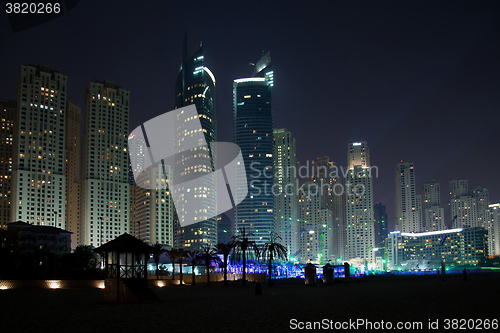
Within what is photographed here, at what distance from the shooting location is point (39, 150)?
123 meters

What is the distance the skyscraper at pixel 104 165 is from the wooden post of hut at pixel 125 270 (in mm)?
102911

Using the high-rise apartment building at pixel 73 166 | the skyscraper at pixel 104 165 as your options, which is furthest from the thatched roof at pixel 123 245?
the high-rise apartment building at pixel 73 166

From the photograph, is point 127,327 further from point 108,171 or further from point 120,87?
point 120,87

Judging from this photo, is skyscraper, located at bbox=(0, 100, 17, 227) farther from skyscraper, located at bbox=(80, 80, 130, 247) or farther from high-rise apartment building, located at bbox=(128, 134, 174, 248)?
high-rise apartment building, located at bbox=(128, 134, 174, 248)

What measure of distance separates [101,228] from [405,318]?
120692 millimetres

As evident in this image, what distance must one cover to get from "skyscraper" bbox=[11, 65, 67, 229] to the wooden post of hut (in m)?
95.4

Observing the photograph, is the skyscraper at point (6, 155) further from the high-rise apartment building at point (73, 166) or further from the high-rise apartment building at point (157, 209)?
the high-rise apartment building at point (157, 209)

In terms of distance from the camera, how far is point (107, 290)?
28.4 metres

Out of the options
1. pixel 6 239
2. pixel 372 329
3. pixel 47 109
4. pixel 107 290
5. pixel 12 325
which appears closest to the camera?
pixel 372 329

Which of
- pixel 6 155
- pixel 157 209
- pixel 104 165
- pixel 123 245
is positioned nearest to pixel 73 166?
pixel 6 155

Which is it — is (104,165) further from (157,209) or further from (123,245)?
(123,245)

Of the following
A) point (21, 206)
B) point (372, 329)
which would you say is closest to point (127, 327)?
point (372, 329)

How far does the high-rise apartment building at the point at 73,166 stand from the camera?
14875 cm

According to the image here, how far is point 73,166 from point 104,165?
92.7 feet
